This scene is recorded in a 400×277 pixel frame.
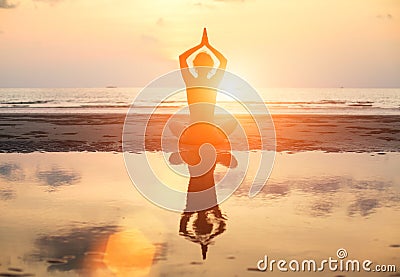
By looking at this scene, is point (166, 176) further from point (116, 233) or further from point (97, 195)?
point (116, 233)

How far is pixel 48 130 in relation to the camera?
3456 cm

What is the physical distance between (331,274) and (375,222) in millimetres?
3352

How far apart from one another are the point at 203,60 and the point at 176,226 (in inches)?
219

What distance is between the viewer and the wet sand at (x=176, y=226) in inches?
346

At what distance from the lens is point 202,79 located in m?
15.1

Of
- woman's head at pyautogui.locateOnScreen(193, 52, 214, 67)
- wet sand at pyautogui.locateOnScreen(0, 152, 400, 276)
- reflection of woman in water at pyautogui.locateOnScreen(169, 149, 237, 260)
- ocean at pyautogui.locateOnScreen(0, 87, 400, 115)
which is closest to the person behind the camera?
wet sand at pyautogui.locateOnScreen(0, 152, 400, 276)

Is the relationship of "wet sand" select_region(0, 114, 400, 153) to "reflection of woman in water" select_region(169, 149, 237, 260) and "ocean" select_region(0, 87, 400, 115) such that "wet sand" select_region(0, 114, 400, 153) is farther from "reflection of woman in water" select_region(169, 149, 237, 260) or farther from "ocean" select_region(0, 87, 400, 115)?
"ocean" select_region(0, 87, 400, 115)

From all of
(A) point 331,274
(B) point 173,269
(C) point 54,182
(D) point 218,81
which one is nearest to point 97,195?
(C) point 54,182

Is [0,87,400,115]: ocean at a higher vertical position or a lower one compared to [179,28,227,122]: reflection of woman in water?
higher

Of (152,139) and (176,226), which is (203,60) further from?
(152,139)

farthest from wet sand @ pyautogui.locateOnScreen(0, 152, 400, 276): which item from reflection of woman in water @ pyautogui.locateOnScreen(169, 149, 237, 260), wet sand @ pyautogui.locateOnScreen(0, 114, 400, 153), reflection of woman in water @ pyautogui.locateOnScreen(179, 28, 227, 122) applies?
wet sand @ pyautogui.locateOnScreen(0, 114, 400, 153)
